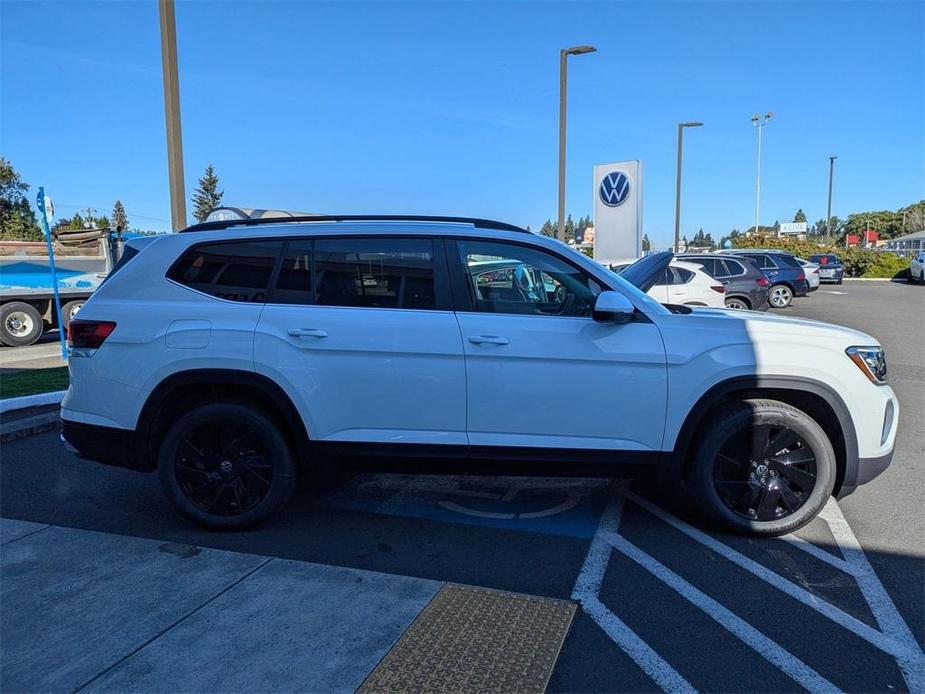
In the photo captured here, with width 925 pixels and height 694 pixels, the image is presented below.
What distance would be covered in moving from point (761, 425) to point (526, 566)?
162 centimetres

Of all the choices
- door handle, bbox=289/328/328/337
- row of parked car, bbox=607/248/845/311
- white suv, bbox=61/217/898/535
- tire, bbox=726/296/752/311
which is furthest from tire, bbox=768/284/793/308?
door handle, bbox=289/328/328/337

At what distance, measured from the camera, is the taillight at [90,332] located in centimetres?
385

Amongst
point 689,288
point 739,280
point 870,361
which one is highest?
point 739,280

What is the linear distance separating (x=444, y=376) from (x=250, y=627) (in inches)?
63.9

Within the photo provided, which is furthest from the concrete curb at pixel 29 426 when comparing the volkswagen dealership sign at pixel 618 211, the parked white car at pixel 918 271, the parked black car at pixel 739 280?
the parked white car at pixel 918 271

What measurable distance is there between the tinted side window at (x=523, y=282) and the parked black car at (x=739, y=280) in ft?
38.6

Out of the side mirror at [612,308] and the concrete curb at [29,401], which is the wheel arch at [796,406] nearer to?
the side mirror at [612,308]

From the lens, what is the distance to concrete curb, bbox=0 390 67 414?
661 cm

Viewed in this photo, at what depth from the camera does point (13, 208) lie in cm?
4650

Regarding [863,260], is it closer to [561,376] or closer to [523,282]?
[523,282]

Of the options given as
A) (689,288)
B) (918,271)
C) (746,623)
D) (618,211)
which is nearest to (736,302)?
(689,288)

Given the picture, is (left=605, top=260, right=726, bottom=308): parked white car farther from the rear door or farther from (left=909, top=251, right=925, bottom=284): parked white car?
(left=909, top=251, right=925, bottom=284): parked white car

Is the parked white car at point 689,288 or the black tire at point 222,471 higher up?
the parked white car at point 689,288

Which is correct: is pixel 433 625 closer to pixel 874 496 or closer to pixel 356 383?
pixel 356 383
